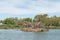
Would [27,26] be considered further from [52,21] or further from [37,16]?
[52,21]

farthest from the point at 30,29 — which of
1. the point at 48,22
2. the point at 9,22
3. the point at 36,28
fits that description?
the point at 9,22

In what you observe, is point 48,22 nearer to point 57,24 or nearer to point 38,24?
point 57,24

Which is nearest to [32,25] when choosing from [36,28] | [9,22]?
[36,28]

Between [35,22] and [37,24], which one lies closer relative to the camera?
[37,24]

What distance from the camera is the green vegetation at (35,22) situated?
70.8 meters

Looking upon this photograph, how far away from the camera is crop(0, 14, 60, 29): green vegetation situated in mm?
70750

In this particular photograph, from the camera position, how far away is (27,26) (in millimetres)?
70062

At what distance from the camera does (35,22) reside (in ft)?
237

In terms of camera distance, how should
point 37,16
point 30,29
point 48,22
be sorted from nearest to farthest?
1. point 30,29
2. point 37,16
3. point 48,22

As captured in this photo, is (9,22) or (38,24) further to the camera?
(9,22)

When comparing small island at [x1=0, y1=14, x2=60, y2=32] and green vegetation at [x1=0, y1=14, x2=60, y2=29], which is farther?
green vegetation at [x1=0, y1=14, x2=60, y2=29]

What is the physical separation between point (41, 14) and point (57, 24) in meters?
15.4

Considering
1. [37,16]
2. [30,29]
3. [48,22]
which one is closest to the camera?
[30,29]

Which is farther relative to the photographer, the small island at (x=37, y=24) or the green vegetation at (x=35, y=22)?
the green vegetation at (x=35, y=22)
